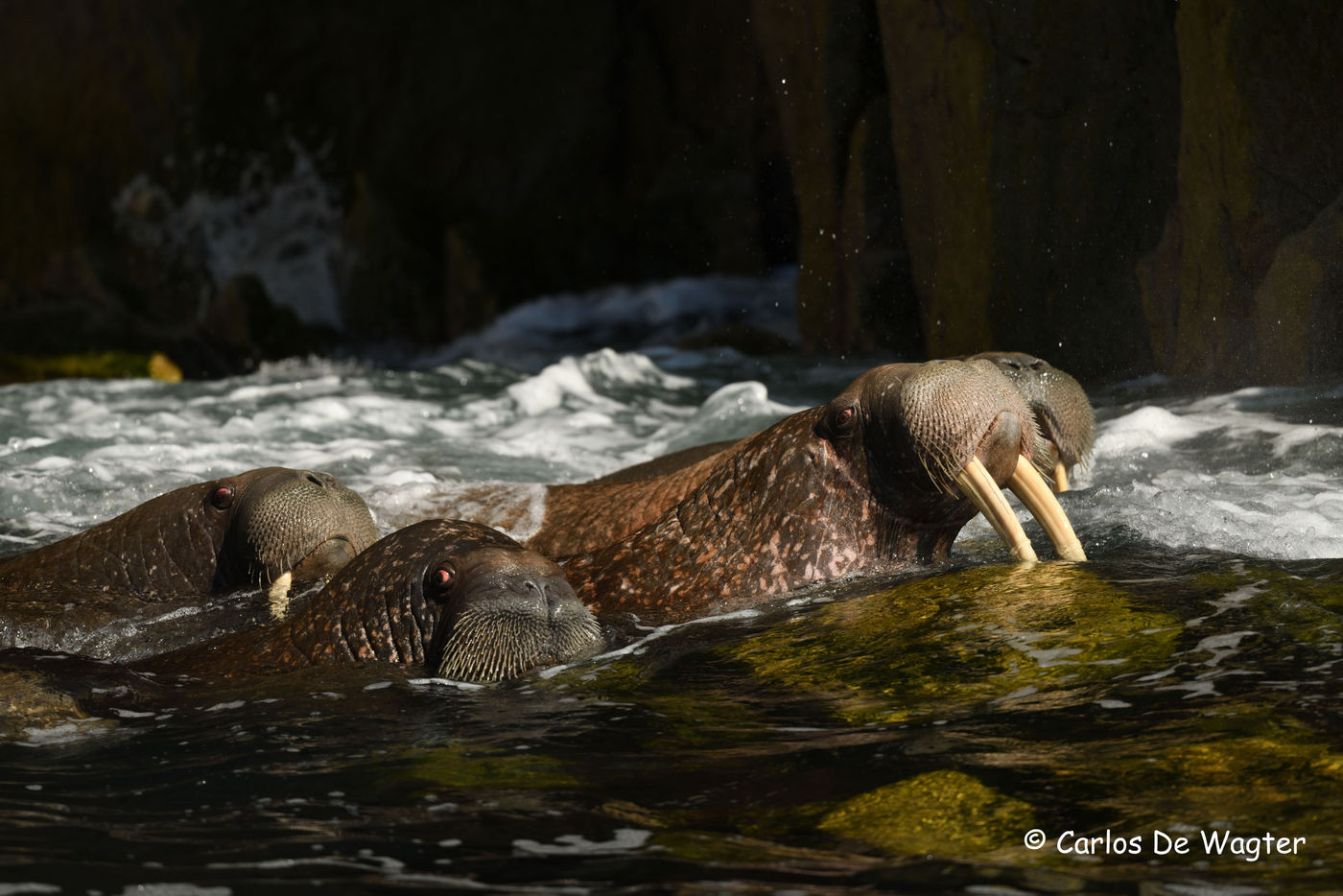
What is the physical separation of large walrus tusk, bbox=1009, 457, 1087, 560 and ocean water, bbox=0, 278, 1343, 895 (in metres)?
0.15

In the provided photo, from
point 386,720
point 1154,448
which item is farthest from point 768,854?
point 1154,448

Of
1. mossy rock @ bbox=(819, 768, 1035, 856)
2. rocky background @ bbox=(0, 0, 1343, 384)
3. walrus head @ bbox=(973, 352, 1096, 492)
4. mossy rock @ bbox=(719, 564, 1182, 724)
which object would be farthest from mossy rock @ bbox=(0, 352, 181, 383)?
mossy rock @ bbox=(819, 768, 1035, 856)

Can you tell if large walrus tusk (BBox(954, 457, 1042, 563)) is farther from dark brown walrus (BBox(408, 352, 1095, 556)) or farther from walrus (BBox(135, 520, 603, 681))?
A: walrus (BBox(135, 520, 603, 681))

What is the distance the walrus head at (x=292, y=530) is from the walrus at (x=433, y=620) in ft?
2.24

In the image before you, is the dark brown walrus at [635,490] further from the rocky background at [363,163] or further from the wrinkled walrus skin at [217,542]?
the rocky background at [363,163]

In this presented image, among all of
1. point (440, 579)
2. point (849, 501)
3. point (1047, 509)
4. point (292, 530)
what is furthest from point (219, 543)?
point (1047, 509)

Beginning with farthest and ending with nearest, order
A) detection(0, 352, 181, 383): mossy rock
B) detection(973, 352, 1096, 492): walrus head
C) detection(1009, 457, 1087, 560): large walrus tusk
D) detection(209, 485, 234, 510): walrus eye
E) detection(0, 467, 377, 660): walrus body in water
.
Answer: detection(0, 352, 181, 383): mossy rock → detection(209, 485, 234, 510): walrus eye → detection(0, 467, 377, 660): walrus body in water → detection(973, 352, 1096, 492): walrus head → detection(1009, 457, 1087, 560): large walrus tusk

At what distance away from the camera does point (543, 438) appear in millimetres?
10945

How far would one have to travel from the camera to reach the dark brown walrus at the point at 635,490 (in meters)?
5.82

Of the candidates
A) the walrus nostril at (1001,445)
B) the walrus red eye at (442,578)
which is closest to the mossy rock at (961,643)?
the walrus nostril at (1001,445)

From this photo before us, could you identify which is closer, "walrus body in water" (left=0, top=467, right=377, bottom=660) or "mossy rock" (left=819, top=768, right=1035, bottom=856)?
"mossy rock" (left=819, top=768, right=1035, bottom=856)

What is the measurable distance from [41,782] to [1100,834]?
254 centimetres

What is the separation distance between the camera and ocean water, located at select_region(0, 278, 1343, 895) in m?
2.90

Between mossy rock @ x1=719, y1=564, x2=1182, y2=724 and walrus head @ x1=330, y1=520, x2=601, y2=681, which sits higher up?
walrus head @ x1=330, y1=520, x2=601, y2=681
